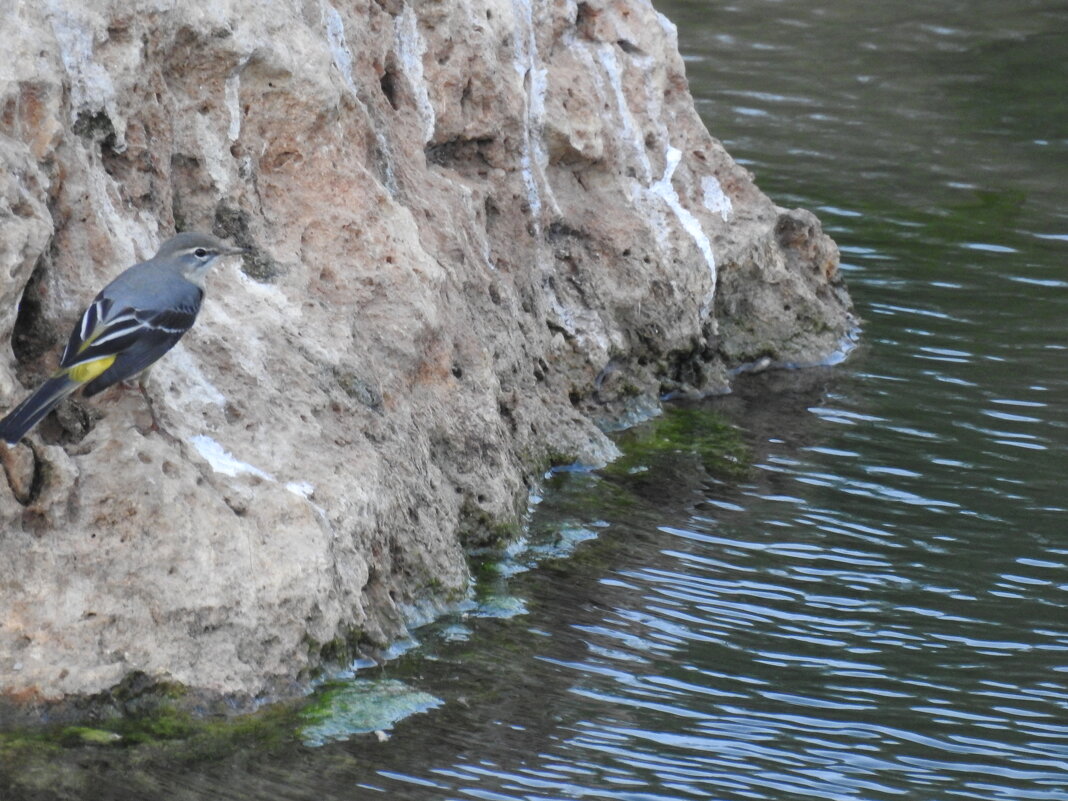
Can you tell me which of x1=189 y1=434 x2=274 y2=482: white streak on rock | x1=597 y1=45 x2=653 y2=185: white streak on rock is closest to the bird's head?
x1=189 y1=434 x2=274 y2=482: white streak on rock

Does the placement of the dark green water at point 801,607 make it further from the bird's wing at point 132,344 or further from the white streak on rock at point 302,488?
the bird's wing at point 132,344

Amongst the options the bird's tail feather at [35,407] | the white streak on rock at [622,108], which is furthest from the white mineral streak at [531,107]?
the bird's tail feather at [35,407]

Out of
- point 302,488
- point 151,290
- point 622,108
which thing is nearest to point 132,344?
point 151,290

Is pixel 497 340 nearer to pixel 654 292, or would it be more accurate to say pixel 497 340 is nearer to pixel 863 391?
pixel 654 292

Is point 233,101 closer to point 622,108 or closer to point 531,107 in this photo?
point 531,107

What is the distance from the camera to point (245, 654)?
752cm

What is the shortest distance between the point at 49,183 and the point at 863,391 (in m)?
7.13

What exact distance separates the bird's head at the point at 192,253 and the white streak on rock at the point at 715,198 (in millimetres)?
6047

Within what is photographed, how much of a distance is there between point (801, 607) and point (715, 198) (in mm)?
4884

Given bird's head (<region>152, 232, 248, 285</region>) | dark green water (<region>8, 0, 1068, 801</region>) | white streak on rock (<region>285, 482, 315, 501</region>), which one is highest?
bird's head (<region>152, 232, 248, 285</region>)

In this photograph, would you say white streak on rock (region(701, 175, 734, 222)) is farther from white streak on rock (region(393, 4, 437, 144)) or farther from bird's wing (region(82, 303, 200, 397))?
bird's wing (region(82, 303, 200, 397))

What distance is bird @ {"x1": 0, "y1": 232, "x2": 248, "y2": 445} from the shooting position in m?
7.08

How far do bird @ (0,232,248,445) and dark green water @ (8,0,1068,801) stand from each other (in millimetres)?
1410

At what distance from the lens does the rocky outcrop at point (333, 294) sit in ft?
24.3
